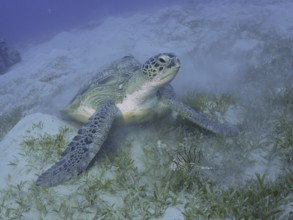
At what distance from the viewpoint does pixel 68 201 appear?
307 centimetres

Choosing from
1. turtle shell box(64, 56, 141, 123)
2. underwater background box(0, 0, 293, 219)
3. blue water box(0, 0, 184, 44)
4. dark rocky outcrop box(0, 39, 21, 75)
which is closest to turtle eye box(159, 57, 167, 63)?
turtle shell box(64, 56, 141, 123)

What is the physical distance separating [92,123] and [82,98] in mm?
1292

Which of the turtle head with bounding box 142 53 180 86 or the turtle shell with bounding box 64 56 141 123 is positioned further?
the turtle shell with bounding box 64 56 141 123

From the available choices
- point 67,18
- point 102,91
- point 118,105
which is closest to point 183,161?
point 118,105

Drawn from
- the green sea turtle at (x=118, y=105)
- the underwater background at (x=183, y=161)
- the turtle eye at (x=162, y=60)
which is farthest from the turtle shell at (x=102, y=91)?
the turtle eye at (x=162, y=60)

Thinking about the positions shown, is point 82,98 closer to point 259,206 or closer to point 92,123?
point 92,123

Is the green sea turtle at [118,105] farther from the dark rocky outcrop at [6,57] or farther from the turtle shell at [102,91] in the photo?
the dark rocky outcrop at [6,57]

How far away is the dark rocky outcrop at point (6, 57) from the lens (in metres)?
17.2

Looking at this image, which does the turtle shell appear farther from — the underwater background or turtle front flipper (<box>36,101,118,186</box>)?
turtle front flipper (<box>36,101,118,186</box>)

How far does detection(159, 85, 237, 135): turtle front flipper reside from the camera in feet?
13.6

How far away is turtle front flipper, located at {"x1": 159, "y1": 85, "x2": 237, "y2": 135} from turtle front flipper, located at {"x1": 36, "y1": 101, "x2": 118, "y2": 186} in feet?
3.46

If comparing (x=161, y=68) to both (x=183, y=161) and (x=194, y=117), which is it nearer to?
(x=194, y=117)

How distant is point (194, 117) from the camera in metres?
4.30

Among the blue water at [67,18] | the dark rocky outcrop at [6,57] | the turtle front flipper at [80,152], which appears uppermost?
the turtle front flipper at [80,152]
